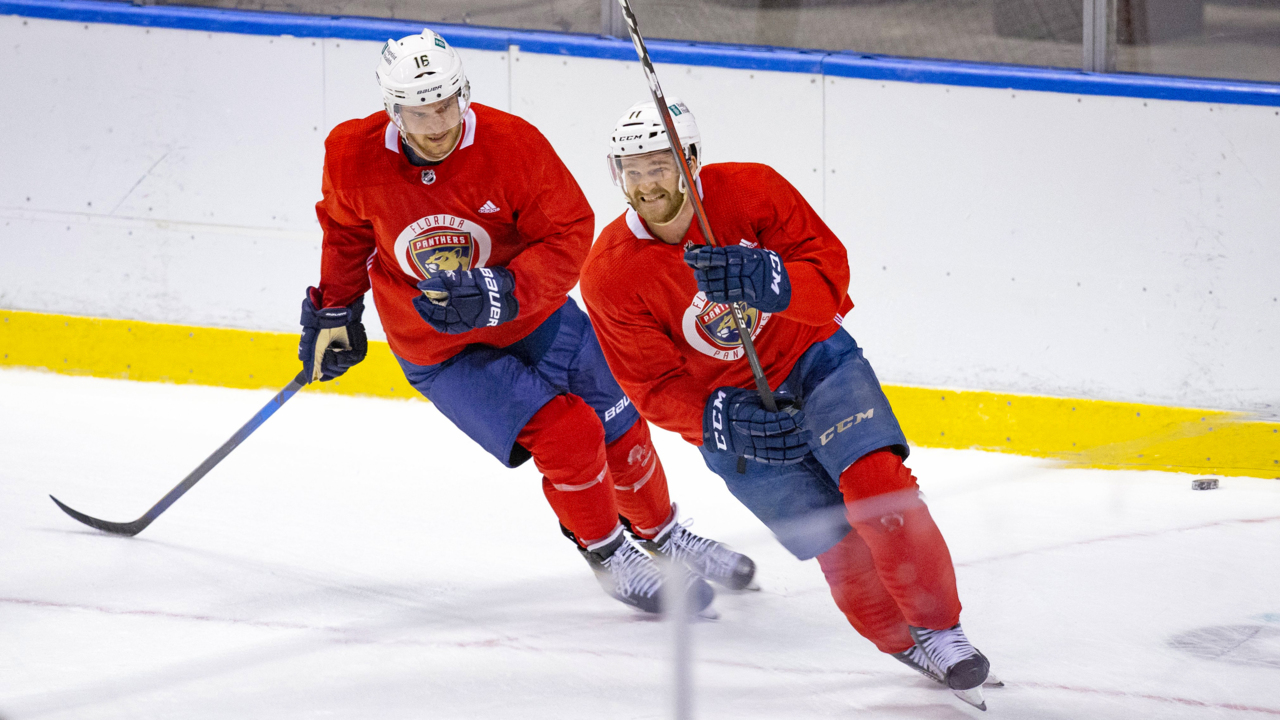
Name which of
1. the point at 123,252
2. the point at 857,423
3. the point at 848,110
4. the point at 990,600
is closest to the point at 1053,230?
the point at 848,110

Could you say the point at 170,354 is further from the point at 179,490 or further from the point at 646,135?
the point at 646,135

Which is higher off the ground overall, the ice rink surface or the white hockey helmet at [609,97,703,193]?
the white hockey helmet at [609,97,703,193]

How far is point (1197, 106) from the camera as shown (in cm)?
332

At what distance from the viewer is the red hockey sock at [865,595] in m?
2.24

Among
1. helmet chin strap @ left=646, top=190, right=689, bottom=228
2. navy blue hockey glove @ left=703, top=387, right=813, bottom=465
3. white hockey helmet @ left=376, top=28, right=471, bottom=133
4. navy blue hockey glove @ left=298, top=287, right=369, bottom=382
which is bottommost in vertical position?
navy blue hockey glove @ left=703, top=387, right=813, bottom=465

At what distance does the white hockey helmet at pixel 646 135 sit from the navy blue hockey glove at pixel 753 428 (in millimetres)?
373

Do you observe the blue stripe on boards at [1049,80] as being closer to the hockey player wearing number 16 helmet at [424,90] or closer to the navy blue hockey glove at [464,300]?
the hockey player wearing number 16 helmet at [424,90]

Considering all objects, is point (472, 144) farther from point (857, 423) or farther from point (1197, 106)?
point (1197, 106)

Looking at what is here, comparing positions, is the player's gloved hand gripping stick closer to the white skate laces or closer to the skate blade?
the white skate laces

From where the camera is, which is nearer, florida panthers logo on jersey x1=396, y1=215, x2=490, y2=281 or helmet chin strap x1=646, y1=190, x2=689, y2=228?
helmet chin strap x1=646, y1=190, x2=689, y2=228

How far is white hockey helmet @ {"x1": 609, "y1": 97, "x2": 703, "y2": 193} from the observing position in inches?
→ 85.4

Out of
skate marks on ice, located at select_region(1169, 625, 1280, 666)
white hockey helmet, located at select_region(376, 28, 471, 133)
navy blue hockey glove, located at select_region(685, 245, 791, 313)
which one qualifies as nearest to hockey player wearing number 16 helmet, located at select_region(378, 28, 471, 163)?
white hockey helmet, located at select_region(376, 28, 471, 133)

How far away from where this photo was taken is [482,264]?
2678 millimetres

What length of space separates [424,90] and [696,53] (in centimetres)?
152
